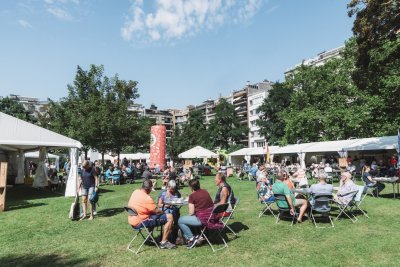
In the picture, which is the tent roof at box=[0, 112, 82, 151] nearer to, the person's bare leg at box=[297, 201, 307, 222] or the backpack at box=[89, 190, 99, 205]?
the backpack at box=[89, 190, 99, 205]

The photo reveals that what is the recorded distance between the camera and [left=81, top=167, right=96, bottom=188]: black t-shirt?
8.88 m

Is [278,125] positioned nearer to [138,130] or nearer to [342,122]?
[342,122]

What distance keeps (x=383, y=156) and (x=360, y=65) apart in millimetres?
15393

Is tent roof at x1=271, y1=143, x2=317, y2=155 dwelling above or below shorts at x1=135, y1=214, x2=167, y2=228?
above

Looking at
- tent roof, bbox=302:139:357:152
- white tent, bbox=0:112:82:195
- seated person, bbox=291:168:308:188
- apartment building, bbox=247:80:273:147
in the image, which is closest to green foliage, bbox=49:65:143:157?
→ white tent, bbox=0:112:82:195

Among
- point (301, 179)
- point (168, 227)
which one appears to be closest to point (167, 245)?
point (168, 227)

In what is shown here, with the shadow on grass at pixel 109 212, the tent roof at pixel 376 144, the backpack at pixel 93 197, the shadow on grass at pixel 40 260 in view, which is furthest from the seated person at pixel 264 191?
the tent roof at pixel 376 144

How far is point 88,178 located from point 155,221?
145 inches

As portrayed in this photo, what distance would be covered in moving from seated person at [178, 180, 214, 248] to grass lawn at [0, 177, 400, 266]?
0.24m

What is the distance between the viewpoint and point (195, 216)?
5.90 m

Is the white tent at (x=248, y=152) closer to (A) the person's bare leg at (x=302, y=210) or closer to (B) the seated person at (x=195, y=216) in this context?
(A) the person's bare leg at (x=302, y=210)

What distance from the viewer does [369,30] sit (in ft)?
43.5

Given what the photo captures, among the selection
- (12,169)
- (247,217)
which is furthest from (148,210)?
(12,169)

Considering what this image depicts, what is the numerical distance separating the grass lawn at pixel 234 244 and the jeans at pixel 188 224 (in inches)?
10.6
